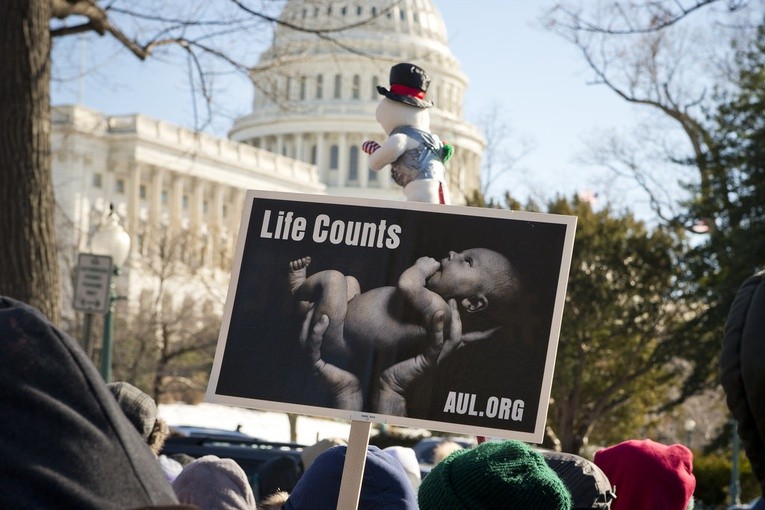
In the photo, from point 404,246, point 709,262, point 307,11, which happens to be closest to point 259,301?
point 404,246

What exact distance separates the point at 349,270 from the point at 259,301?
25 cm

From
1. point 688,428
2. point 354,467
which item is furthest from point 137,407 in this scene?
point 688,428

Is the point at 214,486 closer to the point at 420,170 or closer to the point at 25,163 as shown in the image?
the point at 420,170

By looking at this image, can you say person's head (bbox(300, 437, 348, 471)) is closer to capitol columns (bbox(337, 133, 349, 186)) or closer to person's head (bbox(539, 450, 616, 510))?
person's head (bbox(539, 450, 616, 510))

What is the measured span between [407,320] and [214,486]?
804 mm

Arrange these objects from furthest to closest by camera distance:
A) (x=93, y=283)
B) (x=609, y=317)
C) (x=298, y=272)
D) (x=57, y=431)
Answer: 1. (x=609, y=317)
2. (x=93, y=283)
3. (x=298, y=272)
4. (x=57, y=431)

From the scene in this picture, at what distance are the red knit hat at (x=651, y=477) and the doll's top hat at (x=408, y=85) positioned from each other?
197 centimetres

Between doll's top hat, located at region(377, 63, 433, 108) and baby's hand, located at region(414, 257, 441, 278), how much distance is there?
235cm

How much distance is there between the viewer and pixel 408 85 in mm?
5543

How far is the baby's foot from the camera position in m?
3.32

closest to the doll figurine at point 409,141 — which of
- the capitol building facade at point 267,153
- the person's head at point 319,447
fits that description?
the person's head at point 319,447

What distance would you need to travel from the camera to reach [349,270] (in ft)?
10.8

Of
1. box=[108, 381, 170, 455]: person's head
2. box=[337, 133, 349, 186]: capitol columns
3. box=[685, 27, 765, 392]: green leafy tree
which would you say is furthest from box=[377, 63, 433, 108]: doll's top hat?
box=[337, 133, 349, 186]: capitol columns

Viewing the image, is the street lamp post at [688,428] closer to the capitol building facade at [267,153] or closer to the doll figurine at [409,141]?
the capitol building facade at [267,153]
